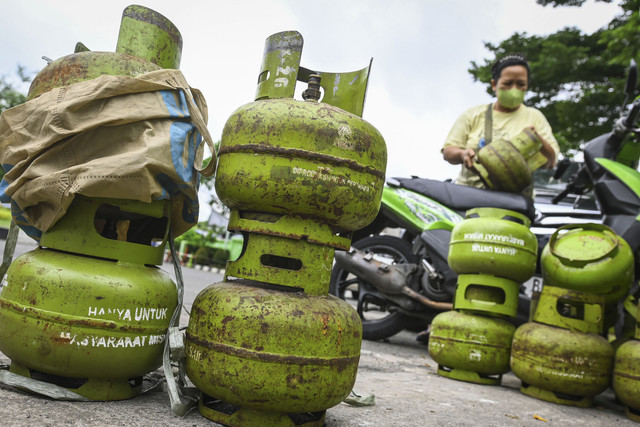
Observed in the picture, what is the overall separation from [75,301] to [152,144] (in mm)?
545

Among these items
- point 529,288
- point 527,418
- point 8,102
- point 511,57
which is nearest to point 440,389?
point 527,418

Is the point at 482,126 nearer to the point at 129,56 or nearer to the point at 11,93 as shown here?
the point at 129,56

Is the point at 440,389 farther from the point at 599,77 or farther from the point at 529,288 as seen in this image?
the point at 599,77

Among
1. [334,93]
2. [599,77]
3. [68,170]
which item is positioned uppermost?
[599,77]

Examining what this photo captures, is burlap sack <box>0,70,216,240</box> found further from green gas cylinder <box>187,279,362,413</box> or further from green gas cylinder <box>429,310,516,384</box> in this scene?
green gas cylinder <box>429,310,516,384</box>

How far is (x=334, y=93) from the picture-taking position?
6.89 ft

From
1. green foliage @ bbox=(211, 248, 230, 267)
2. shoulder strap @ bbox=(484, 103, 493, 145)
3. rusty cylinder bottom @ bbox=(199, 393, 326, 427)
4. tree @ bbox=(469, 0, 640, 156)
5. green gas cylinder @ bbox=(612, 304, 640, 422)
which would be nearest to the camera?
rusty cylinder bottom @ bbox=(199, 393, 326, 427)

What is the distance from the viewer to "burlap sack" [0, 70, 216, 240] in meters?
1.62

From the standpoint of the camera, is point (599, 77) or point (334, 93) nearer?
point (334, 93)

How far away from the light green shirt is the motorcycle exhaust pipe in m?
1.05

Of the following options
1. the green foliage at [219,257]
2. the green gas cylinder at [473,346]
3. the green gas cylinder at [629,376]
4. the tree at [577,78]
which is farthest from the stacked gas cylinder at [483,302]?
the green foliage at [219,257]

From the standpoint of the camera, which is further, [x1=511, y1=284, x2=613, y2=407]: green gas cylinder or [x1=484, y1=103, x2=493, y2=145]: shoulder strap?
[x1=484, y1=103, x2=493, y2=145]: shoulder strap

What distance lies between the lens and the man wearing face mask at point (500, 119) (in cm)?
442

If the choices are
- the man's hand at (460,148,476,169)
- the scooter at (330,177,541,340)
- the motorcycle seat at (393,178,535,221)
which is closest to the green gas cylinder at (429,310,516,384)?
the scooter at (330,177,541,340)
